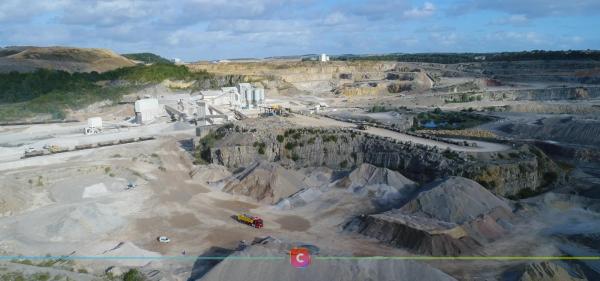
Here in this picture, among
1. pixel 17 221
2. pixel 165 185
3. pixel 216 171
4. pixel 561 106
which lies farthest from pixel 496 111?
pixel 17 221

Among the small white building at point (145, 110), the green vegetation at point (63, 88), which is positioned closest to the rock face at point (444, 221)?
the small white building at point (145, 110)

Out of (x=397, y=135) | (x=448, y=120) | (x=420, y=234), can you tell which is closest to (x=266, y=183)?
(x=397, y=135)

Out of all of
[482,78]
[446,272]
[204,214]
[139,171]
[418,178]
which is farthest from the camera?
[482,78]

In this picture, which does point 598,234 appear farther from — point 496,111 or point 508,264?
point 496,111

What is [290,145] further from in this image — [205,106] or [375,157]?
[205,106]

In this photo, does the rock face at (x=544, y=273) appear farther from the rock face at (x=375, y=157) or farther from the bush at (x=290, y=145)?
the bush at (x=290, y=145)
